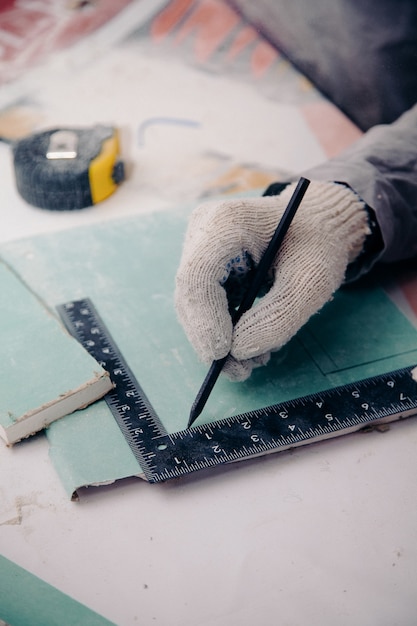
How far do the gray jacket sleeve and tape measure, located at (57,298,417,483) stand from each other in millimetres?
258

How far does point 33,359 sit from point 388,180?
68 centimetres

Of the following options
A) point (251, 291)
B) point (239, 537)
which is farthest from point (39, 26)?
point (239, 537)

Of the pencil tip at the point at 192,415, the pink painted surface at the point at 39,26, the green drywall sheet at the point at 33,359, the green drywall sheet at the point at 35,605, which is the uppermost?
the pink painted surface at the point at 39,26

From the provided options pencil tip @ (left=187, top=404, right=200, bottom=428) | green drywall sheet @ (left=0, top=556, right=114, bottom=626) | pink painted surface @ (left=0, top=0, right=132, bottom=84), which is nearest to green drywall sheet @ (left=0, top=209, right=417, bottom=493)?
pencil tip @ (left=187, top=404, right=200, bottom=428)

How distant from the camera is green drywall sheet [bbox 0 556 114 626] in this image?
30.8 inches

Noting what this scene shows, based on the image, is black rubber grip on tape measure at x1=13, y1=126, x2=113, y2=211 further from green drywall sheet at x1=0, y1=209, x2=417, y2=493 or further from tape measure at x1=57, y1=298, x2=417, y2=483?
tape measure at x1=57, y1=298, x2=417, y2=483

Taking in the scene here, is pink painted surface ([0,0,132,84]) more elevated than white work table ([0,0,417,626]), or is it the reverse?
pink painted surface ([0,0,132,84])

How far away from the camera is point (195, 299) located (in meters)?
0.94

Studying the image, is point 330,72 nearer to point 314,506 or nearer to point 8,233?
point 8,233

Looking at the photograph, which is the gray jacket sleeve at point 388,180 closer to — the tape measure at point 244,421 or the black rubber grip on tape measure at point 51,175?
the tape measure at point 244,421

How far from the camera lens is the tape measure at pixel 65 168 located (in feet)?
4.54

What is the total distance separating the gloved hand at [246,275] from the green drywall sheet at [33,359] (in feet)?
0.59

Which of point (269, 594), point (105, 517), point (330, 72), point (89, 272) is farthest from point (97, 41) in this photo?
point (269, 594)

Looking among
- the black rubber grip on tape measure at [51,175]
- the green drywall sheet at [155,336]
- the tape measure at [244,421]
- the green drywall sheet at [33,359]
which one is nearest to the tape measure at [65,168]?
the black rubber grip on tape measure at [51,175]
